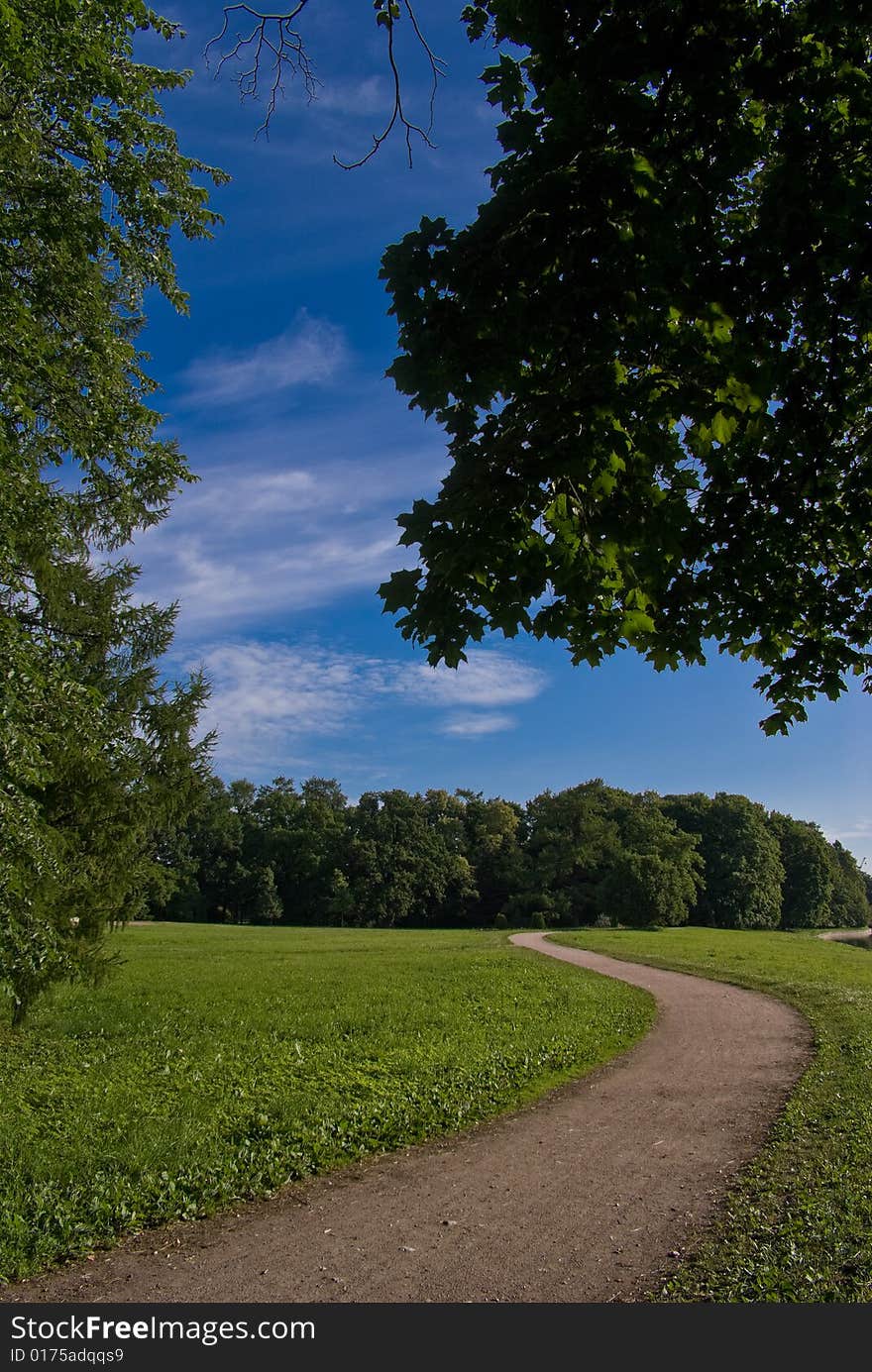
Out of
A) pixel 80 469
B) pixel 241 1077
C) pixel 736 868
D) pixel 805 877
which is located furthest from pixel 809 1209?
pixel 805 877

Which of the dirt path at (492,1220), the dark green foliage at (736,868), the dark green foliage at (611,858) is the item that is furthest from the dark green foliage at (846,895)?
the dirt path at (492,1220)

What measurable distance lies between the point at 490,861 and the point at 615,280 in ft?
262

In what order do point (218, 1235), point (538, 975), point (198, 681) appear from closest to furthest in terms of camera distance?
point (218, 1235)
point (198, 681)
point (538, 975)

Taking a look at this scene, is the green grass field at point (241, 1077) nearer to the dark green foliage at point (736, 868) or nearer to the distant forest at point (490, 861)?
the distant forest at point (490, 861)

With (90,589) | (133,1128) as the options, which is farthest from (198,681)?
(133,1128)

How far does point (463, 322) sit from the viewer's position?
477cm

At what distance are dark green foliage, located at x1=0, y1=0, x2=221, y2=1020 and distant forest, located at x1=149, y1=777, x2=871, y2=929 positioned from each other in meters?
53.5

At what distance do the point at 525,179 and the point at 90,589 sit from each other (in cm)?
1123

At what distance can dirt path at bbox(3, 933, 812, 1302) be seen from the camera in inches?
194

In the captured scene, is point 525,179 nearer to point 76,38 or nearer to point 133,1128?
point 76,38

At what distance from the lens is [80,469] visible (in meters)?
10.5

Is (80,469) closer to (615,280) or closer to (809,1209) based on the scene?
(615,280)

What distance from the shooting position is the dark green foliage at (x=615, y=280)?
14.7 feet

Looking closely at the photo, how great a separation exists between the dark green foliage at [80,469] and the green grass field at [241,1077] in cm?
180
